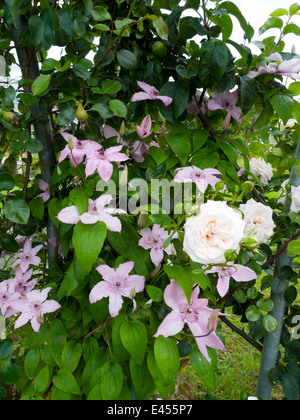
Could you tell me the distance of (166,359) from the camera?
2.23 feet

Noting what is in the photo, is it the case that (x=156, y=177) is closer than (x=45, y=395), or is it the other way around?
(x=156, y=177)

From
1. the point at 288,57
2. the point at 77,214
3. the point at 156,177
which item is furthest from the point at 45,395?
the point at 288,57

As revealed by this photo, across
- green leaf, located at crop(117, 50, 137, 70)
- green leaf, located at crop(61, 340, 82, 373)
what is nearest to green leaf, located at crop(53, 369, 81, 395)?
green leaf, located at crop(61, 340, 82, 373)

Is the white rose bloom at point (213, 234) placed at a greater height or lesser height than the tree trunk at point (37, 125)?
lesser

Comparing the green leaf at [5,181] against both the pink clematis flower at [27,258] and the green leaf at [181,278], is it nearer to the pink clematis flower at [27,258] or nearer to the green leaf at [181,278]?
the pink clematis flower at [27,258]

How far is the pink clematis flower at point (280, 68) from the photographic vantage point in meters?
0.84

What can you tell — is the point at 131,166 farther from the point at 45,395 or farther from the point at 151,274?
the point at 45,395

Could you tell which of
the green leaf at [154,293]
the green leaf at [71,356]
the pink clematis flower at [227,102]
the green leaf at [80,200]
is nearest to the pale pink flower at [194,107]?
the pink clematis flower at [227,102]

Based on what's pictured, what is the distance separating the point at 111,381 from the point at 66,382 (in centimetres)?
14

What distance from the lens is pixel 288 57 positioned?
91cm

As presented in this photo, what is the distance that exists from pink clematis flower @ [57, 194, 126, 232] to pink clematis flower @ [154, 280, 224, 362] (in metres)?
0.19

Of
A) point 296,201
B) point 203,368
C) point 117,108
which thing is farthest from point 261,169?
point 203,368

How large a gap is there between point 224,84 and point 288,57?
241mm

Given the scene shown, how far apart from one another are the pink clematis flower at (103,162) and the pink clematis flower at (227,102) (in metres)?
0.30
